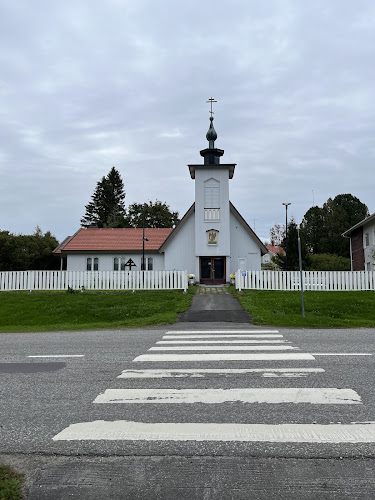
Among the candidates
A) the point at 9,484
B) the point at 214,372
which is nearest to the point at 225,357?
the point at 214,372

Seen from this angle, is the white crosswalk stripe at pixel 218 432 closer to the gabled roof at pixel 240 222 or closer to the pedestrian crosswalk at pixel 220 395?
the pedestrian crosswalk at pixel 220 395

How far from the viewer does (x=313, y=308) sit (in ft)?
60.7

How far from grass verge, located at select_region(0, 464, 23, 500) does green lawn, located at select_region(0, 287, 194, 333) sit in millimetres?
11366

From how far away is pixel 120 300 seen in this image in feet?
71.5

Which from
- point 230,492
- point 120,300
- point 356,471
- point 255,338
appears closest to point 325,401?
point 356,471

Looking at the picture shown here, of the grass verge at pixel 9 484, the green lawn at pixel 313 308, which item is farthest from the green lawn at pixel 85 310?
the grass verge at pixel 9 484

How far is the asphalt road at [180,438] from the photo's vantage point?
335 centimetres

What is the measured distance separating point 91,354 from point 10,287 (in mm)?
19844

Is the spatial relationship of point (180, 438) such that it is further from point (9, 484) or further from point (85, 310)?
point (85, 310)

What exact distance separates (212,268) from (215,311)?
16376mm

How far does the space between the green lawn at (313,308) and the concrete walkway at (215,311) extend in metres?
0.45

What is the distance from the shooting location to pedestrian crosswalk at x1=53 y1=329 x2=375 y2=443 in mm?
4332

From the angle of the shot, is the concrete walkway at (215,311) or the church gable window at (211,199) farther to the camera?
the church gable window at (211,199)

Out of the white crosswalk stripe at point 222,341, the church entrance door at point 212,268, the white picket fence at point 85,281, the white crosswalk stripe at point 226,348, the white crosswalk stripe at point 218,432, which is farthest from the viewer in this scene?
the church entrance door at point 212,268
